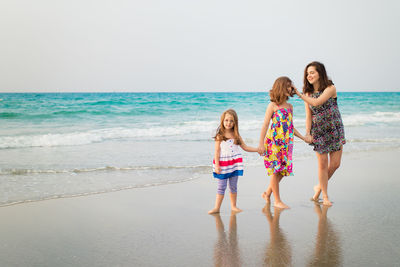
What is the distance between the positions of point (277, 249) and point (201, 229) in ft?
2.70

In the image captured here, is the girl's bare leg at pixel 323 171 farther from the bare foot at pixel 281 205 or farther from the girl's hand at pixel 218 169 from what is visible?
the girl's hand at pixel 218 169

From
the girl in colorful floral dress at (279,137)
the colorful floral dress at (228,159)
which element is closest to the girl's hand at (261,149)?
the girl in colorful floral dress at (279,137)

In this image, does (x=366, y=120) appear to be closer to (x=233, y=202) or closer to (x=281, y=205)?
(x=281, y=205)

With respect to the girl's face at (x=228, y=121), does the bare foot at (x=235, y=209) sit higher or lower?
lower

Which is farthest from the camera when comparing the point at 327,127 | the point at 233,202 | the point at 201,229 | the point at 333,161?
the point at 333,161

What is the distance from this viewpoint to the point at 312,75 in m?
4.38

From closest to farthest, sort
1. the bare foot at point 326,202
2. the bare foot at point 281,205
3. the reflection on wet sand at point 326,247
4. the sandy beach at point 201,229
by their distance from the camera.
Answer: the reflection on wet sand at point 326,247, the sandy beach at point 201,229, the bare foot at point 281,205, the bare foot at point 326,202

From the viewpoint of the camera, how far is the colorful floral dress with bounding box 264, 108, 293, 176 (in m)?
4.30

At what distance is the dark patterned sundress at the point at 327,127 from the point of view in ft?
14.5

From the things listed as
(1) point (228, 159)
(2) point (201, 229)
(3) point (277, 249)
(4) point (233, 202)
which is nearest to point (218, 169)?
(1) point (228, 159)

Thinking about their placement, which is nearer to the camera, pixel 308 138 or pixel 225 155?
pixel 225 155

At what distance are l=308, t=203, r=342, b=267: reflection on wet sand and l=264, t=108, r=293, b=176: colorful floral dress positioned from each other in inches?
26.5

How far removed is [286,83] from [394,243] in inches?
75.2

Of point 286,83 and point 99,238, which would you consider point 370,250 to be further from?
point 99,238
